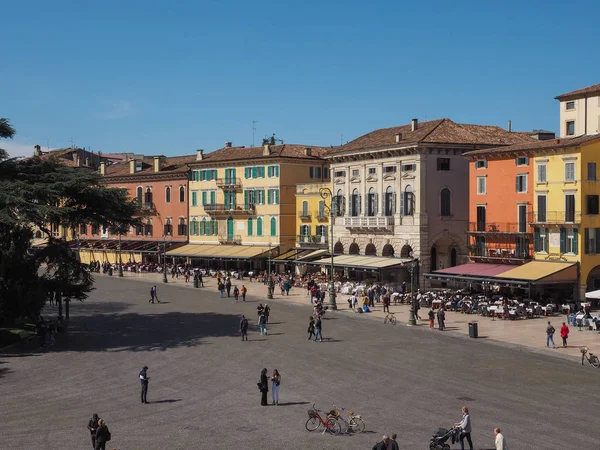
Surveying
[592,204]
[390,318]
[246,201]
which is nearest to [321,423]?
[390,318]

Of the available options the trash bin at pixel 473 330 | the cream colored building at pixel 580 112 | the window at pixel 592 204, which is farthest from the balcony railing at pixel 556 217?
the trash bin at pixel 473 330

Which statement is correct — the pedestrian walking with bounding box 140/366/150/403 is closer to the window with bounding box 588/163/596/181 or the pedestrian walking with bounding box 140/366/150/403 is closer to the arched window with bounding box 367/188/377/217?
the window with bounding box 588/163/596/181

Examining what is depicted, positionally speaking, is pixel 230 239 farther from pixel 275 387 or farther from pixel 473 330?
pixel 275 387

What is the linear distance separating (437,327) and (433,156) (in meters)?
23.0

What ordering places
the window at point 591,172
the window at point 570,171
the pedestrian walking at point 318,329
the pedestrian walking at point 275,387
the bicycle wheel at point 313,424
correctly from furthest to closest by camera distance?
the window at point 570,171 → the window at point 591,172 → the pedestrian walking at point 318,329 → the pedestrian walking at point 275,387 → the bicycle wheel at point 313,424

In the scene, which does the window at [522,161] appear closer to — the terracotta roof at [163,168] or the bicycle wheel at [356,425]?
the bicycle wheel at [356,425]

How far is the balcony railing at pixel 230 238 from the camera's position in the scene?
85812mm

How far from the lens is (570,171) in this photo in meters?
52.4

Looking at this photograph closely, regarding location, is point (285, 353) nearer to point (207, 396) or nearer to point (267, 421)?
point (207, 396)

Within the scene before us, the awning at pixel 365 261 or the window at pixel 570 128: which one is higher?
the window at pixel 570 128

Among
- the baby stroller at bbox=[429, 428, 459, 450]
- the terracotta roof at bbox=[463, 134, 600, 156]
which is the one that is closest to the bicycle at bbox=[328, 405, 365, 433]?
the baby stroller at bbox=[429, 428, 459, 450]

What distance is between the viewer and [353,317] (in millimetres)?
50438

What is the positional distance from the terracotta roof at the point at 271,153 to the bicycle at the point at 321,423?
58486 mm

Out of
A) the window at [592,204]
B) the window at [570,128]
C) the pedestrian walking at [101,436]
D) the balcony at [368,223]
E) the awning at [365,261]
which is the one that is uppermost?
the window at [570,128]
